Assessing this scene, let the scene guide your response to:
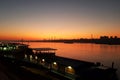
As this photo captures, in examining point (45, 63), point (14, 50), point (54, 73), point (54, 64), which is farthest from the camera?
point (14, 50)

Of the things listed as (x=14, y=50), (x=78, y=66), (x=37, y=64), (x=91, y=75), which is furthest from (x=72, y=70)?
(x=14, y=50)

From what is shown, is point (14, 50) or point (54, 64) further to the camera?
point (14, 50)

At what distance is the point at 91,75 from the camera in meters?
26.0

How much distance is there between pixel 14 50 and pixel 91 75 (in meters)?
53.6

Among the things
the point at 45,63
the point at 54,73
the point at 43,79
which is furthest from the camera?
the point at 45,63

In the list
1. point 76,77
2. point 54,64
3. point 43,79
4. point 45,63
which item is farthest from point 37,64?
point 43,79

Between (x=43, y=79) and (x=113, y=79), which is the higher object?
(x=43, y=79)

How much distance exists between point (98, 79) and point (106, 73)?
2.08 metres

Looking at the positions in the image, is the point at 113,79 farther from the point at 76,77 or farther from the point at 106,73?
the point at 76,77

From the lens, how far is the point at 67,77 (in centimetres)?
2769

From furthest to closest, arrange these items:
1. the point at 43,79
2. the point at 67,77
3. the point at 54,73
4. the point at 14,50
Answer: the point at 14,50 < the point at 54,73 < the point at 67,77 < the point at 43,79

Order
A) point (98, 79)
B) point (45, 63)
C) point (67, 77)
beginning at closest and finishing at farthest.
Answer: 1. point (98, 79)
2. point (67, 77)
3. point (45, 63)

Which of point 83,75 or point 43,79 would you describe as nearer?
point 43,79

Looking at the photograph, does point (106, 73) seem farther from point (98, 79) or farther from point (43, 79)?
point (43, 79)
